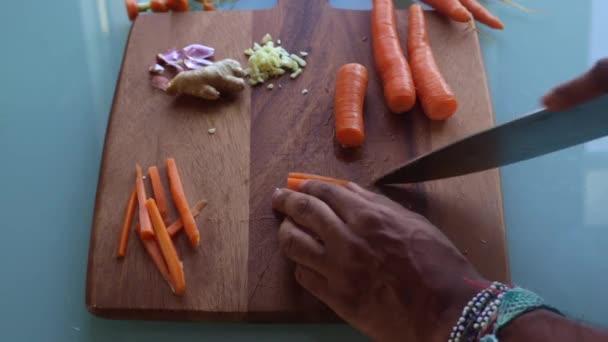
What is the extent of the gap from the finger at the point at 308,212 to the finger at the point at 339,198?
23 millimetres

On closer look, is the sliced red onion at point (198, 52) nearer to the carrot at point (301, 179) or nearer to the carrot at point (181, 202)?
the carrot at point (181, 202)

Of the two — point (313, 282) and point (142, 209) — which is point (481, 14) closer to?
point (313, 282)

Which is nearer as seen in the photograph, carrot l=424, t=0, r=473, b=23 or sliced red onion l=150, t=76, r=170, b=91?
sliced red onion l=150, t=76, r=170, b=91

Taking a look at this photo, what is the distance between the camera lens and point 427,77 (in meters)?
1.92

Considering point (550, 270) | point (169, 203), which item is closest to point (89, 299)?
point (169, 203)

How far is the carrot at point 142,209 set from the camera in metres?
1.68

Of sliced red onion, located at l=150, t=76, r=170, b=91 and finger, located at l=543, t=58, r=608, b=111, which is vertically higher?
finger, located at l=543, t=58, r=608, b=111

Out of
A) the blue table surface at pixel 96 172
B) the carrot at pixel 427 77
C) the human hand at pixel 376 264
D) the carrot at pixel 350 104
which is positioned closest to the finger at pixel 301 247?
the human hand at pixel 376 264

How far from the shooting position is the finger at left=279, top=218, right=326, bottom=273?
4.91 feet

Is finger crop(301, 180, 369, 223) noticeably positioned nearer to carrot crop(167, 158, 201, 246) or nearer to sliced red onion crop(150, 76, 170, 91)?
carrot crop(167, 158, 201, 246)

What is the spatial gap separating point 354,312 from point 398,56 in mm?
939

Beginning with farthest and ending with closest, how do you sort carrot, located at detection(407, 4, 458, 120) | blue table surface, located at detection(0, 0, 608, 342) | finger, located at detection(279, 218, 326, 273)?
carrot, located at detection(407, 4, 458, 120), blue table surface, located at detection(0, 0, 608, 342), finger, located at detection(279, 218, 326, 273)

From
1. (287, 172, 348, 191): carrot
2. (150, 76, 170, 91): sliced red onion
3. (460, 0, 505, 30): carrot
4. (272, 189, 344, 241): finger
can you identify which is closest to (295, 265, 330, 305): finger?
(272, 189, 344, 241): finger

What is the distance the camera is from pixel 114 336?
5.55 ft
